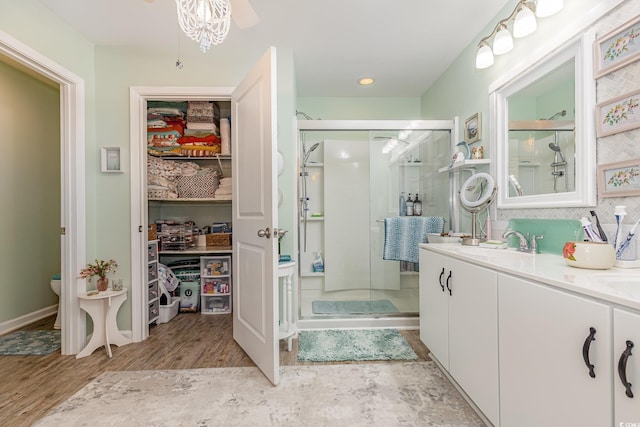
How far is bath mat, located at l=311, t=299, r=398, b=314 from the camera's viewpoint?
2807mm

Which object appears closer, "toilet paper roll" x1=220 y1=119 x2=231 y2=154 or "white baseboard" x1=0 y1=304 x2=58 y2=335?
"white baseboard" x1=0 y1=304 x2=58 y2=335

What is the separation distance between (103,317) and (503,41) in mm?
3294

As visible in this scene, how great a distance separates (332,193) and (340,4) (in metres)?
1.94

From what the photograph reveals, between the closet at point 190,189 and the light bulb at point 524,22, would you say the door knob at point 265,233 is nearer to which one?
the closet at point 190,189

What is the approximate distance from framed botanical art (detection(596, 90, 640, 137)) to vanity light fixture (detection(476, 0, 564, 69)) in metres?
0.56

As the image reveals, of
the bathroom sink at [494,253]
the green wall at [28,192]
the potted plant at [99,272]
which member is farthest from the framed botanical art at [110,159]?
the bathroom sink at [494,253]

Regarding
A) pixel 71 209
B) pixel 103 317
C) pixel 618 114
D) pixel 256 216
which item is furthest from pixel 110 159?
pixel 618 114

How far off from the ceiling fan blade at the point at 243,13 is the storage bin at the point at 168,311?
8.53 feet

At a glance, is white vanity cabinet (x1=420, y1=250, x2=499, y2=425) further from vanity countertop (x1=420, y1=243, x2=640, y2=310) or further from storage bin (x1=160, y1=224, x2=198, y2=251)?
storage bin (x1=160, y1=224, x2=198, y2=251)

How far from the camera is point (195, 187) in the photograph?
316cm

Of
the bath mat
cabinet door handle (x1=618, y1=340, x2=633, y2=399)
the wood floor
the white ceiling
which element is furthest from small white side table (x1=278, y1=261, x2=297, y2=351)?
cabinet door handle (x1=618, y1=340, x2=633, y2=399)

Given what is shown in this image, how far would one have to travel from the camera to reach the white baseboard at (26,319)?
103 inches

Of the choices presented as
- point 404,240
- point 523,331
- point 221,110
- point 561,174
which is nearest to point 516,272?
point 523,331

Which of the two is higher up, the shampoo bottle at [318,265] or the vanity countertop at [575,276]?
the vanity countertop at [575,276]
